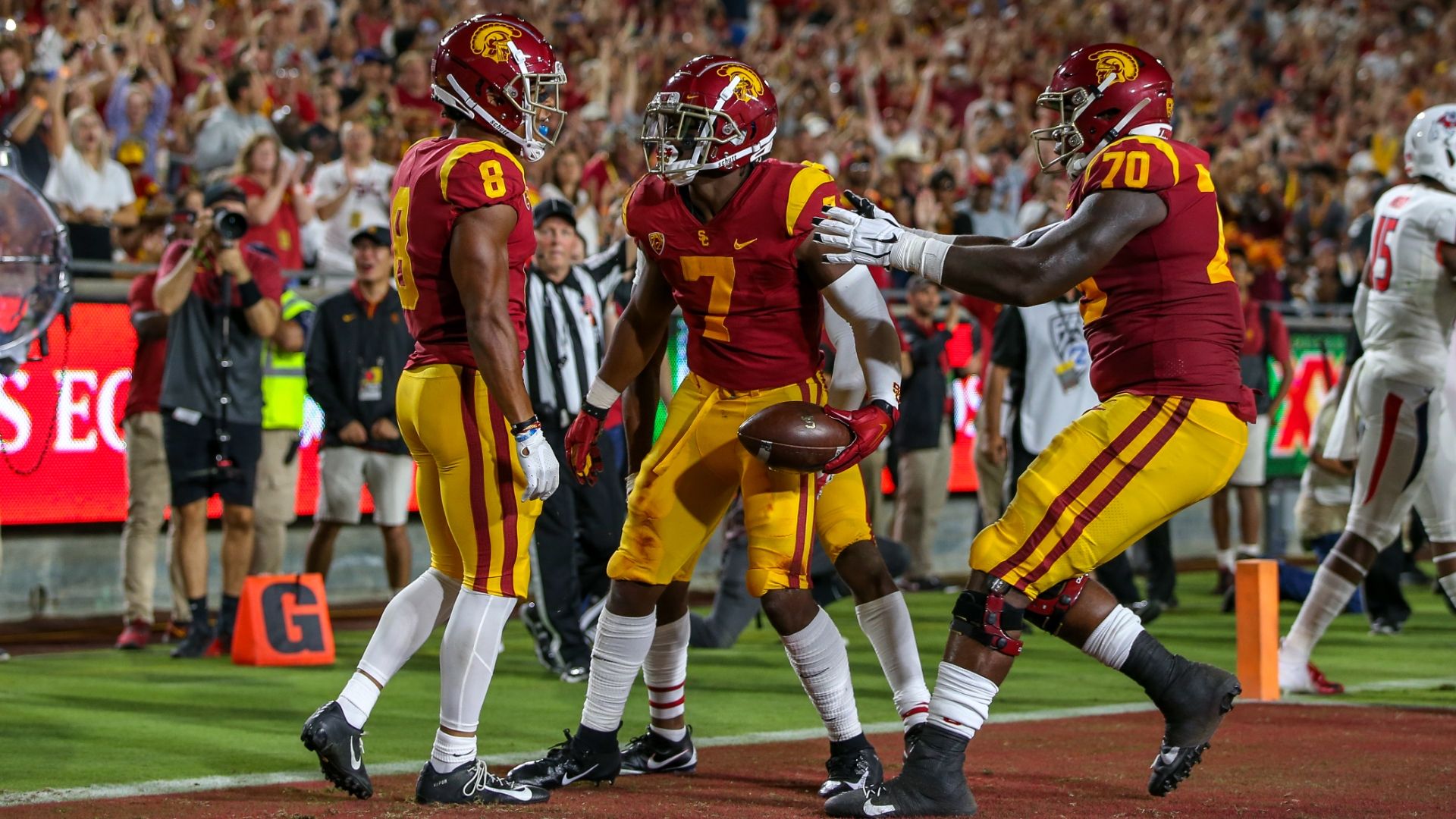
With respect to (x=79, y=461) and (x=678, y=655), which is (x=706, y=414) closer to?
(x=678, y=655)

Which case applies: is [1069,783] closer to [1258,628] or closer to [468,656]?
[468,656]

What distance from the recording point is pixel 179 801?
5.05 metres

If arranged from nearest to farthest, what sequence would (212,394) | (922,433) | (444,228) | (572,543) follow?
(444,228), (572,543), (212,394), (922,433)

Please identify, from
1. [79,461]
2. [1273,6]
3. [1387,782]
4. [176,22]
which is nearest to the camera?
[1387,782]

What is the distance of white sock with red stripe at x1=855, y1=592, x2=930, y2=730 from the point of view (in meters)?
5.38

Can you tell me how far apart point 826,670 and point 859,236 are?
1.34 metres

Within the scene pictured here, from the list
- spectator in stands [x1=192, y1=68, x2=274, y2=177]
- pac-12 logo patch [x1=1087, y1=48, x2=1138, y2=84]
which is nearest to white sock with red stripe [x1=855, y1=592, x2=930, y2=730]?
pac-12 logo patch [x1=1087, y1=48, x2=1138, y2=84]

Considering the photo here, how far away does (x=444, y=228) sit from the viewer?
4961 mm

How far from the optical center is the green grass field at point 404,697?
6027 millimetres

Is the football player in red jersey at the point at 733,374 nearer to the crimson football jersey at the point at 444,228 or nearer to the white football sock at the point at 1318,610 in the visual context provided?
the crimson football jersey at the point at 444,228

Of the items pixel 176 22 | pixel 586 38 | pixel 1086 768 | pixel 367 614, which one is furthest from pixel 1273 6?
pixel 1086 768

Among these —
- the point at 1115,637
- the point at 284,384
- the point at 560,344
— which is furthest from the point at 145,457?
the point at 1115,637

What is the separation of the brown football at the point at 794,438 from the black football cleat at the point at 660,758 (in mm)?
1137

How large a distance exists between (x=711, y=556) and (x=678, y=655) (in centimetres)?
660
